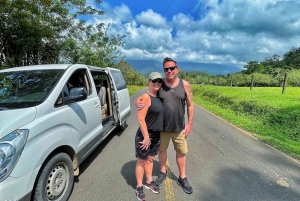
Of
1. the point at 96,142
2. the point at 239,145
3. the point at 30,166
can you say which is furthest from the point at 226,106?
the point at 30,166

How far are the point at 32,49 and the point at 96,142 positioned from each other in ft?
23.0

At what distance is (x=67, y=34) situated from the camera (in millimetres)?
11938

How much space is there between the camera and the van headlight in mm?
1820

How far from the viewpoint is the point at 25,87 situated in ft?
9.58

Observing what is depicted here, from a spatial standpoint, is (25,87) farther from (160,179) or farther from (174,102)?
(160,179)

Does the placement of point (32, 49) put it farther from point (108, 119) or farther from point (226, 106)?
point (226, 106)

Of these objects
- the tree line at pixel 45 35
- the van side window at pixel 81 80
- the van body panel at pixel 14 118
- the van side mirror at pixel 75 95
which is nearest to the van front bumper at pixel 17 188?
the van body panel at pixel 14 118

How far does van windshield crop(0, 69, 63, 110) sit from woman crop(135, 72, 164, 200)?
138 cm

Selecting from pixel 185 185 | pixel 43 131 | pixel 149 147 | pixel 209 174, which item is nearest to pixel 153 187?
pixel 185 185

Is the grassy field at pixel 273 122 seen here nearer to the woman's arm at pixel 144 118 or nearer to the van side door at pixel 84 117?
the woman's arm at pixel 144 118

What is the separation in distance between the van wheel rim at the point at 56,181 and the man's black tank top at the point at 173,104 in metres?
1.56

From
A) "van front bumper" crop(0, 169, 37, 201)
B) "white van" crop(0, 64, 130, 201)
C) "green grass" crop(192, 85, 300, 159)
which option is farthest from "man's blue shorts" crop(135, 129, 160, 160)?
"green grass" crop(192, 85, 300, 159)

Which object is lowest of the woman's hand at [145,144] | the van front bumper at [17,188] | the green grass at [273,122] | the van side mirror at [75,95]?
the green grass at [273,122]

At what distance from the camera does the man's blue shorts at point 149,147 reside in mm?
2641
